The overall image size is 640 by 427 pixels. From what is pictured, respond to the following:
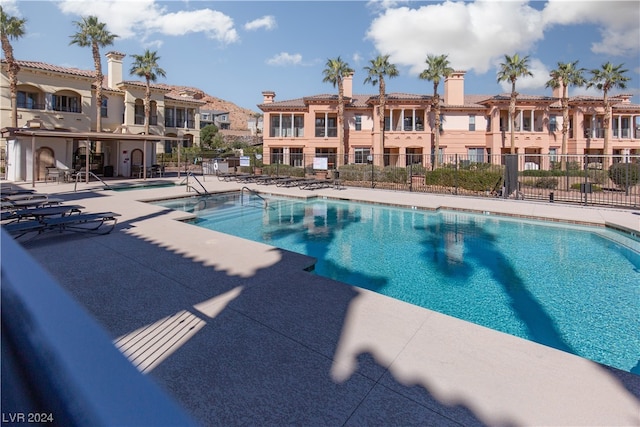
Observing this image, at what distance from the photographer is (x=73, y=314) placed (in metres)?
0.90

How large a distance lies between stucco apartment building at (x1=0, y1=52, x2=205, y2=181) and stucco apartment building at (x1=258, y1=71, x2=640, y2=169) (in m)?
11.6

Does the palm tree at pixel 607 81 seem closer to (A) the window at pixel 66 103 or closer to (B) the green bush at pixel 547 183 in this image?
(B) the green bush at pixel 547 183

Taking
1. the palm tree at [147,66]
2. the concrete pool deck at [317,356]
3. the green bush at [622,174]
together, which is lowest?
the concrete pool deck at [317,356]

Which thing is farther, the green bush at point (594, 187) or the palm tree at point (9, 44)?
the palm tree at point (9, 44)

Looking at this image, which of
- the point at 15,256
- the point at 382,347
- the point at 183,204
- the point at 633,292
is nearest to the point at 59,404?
the point at 15,256

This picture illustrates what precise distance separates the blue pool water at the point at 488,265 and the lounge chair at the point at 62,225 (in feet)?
10.8

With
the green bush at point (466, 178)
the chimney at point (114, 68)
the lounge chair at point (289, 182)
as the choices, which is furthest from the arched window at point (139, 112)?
the green bush at point (466, 178)

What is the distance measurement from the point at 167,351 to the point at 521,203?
1520cm

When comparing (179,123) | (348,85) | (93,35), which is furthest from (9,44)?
(348,85)

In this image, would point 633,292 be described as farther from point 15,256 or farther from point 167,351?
point 15,256

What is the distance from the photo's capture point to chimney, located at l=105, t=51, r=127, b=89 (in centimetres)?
3612

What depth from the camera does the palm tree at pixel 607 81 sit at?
3294 cm

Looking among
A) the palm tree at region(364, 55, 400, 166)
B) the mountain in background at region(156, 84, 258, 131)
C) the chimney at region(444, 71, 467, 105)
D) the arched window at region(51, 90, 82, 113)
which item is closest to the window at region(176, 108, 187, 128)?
the arched window at region(51, 90, 82, 113)

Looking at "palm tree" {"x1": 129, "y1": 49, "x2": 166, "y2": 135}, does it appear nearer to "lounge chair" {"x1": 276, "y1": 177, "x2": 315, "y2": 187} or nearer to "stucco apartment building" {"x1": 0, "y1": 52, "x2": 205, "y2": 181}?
"stucco apartment building" {"x1": 0, "y1": 52, "x2": 205, "y2": 181}
